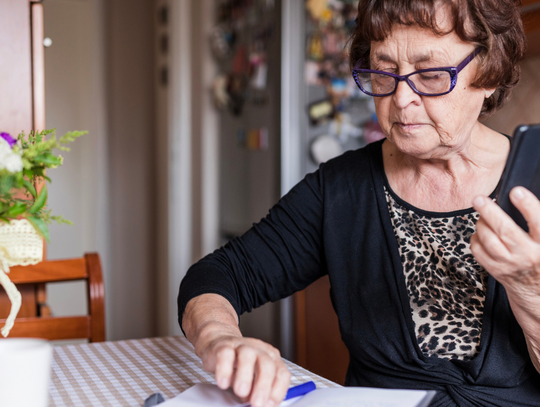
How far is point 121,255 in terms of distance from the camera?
12.1 ft

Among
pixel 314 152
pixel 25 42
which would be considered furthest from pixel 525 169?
pixel 314 152

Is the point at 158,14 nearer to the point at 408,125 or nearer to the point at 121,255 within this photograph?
the point at 121,255

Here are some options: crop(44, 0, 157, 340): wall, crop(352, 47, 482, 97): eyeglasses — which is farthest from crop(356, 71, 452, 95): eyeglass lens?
crop(44, 0, 157, 340): wall

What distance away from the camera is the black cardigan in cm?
92

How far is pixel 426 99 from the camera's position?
925 mm

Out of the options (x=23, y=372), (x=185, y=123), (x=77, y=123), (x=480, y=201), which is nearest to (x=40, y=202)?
(x=23, y=372)

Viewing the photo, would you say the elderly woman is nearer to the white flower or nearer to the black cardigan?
the black cardigan

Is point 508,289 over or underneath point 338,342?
over

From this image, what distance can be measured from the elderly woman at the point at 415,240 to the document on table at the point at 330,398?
0.05 metres

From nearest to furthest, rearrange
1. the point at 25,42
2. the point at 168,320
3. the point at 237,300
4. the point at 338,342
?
the point at 237,300, the point at 25,42, the point at 338,342, the point at 168,320

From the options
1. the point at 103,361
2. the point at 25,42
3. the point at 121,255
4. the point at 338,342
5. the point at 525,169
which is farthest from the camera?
the point at 121,255

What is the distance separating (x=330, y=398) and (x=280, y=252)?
485mm

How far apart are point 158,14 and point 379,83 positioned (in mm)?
2828

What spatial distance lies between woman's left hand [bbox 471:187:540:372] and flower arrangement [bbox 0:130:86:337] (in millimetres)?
504
